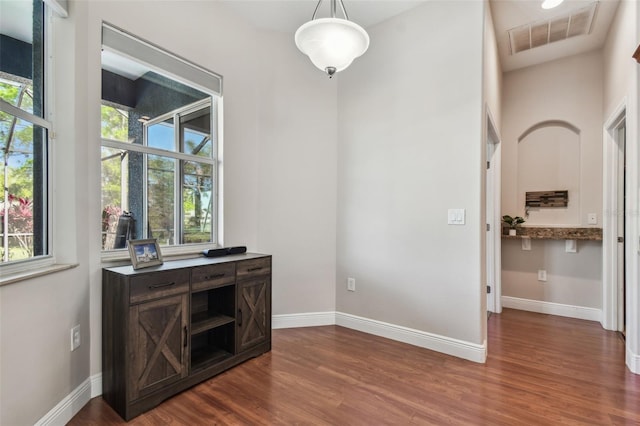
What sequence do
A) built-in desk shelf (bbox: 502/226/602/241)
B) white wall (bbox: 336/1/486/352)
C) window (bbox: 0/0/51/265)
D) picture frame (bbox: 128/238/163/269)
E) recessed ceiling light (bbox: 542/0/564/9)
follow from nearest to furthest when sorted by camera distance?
window (bbox: 0/0/51/265) < picture frame (bbox: 128/238/163/269) < white wall (bbox: 336/1/486/352) < recessed ceiling light (bbox: 542/0/564/9) < built-in desk shelf (bbox: 502/226/602/241)

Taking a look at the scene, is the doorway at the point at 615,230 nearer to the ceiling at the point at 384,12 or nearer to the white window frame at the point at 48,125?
the ceiling at the point at 384,12

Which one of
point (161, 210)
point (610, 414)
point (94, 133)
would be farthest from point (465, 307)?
point (94, 133)

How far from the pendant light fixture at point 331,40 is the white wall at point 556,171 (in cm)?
318

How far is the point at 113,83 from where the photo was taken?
2.21 metres

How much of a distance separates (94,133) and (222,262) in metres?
1.21

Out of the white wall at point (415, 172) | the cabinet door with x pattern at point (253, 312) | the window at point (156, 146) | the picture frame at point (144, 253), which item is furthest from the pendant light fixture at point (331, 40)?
the cabinet door with x pattern at point (253, 312)

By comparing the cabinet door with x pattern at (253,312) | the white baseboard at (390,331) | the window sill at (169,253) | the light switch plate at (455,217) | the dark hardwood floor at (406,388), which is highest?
the light switch plate at (455,217)

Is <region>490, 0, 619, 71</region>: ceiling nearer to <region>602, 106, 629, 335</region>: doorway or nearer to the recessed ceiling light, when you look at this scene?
the recessed ceiling light

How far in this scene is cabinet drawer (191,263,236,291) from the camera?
2158 millimetres

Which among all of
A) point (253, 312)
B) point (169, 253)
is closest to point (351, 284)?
point (253, 312)

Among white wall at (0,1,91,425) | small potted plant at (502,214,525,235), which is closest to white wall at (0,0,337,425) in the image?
white wall at (0,1,91,425)

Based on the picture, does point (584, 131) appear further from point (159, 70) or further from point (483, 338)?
point (159, 70)

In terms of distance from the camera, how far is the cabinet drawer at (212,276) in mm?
2158

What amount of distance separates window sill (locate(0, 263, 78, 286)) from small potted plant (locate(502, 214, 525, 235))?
14.5 feet
